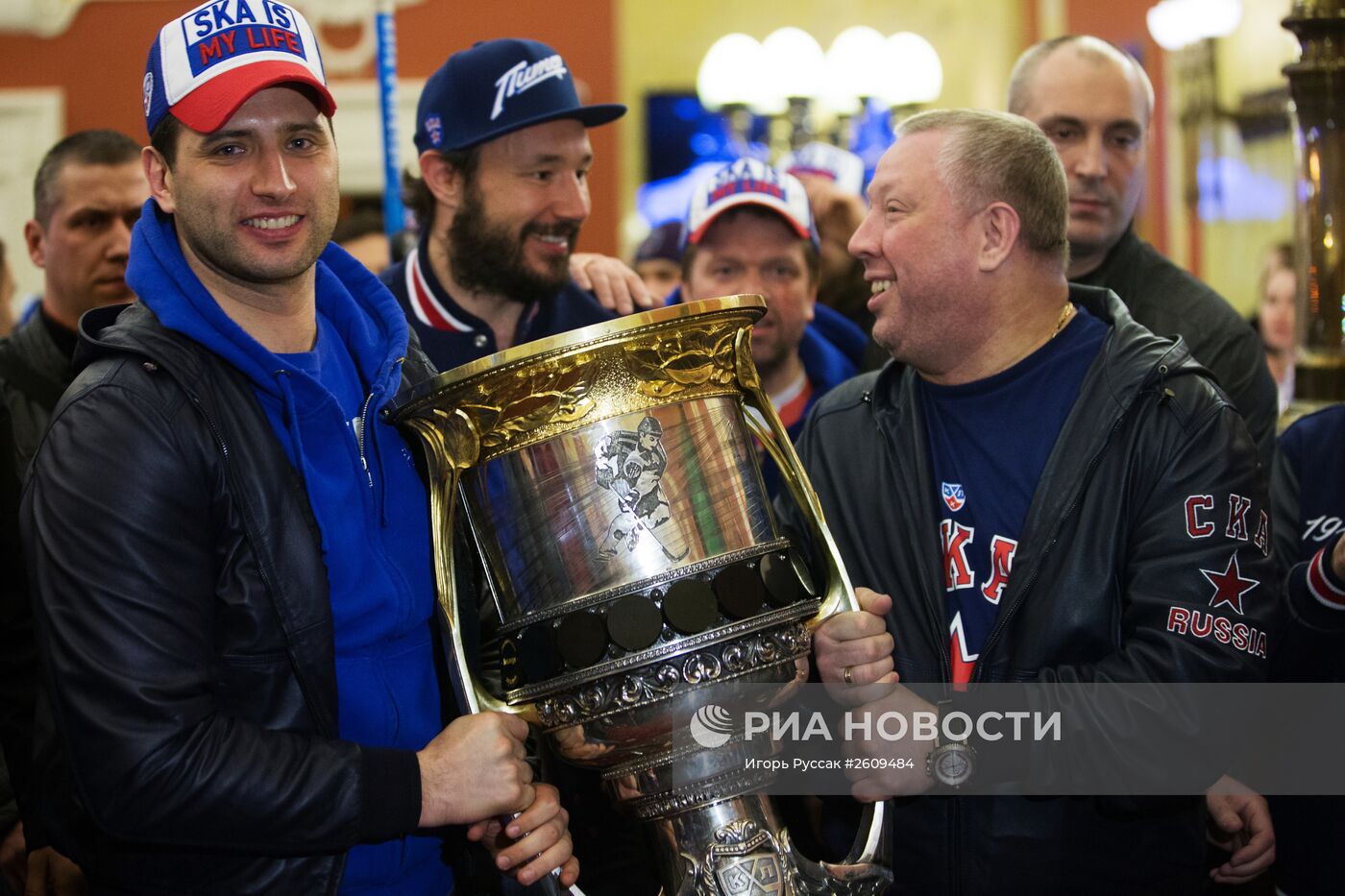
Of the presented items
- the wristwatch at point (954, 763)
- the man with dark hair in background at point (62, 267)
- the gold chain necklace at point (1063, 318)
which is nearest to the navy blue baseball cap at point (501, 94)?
the man with dark hair in background at point (62, 267)

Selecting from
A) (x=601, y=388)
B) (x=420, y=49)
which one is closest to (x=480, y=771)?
(x=601, y=388)

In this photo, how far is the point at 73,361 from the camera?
183cm

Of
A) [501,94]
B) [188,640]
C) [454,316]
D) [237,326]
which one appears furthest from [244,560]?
[501,94]

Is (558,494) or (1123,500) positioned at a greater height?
(558,494)

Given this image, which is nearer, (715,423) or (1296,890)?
(715,423)

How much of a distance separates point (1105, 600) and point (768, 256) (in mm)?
1524

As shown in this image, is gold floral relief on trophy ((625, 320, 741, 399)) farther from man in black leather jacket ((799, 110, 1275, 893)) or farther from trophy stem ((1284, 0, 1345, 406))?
trophy stem ((1284, 0, 1345, 406))

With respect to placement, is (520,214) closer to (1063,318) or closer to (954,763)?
(1063,318)

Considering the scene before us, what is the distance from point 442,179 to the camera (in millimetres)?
3240

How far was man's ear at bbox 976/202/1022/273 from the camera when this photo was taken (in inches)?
89.9

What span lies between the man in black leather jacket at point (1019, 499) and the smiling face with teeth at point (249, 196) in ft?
2.98

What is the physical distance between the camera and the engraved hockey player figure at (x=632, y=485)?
1741mm

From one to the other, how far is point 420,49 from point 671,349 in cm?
934

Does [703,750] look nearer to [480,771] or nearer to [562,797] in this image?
[480,771]
